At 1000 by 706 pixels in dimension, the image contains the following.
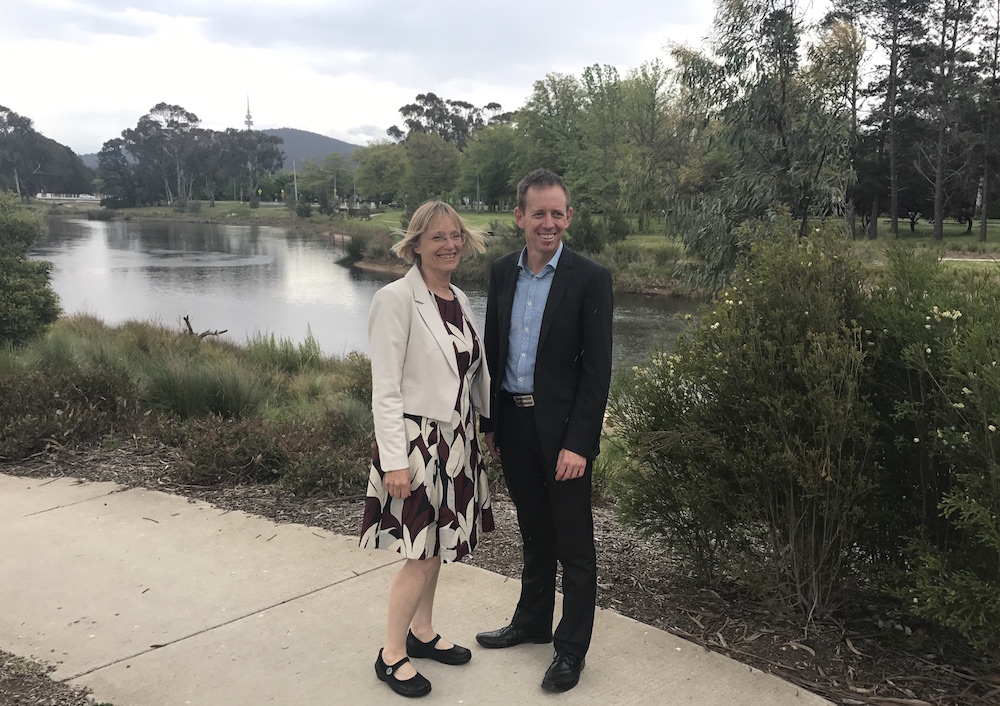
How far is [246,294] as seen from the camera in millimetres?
30703

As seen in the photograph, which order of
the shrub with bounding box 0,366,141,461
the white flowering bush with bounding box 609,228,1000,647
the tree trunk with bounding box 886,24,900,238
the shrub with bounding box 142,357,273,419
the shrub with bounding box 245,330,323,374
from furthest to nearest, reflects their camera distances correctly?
Answer: the tree trunk with bounding box 886,24,900,238
the shrub with bounding box 245,330,323,374
the shrub with bounding box 142,357,273,419
the shrub with bounding box 0,366,141,461
the white flowering bush with bounding box 609,228,1000,647

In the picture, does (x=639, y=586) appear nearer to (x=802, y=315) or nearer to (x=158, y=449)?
(x=802, y=315)

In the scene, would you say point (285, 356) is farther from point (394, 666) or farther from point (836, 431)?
point (836, 431)

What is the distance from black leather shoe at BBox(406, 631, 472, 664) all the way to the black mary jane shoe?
0.16 m

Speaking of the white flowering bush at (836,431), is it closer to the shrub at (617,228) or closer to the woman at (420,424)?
the woman at (420,424)

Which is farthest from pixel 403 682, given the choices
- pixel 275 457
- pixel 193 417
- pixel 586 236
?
pixel 586 236

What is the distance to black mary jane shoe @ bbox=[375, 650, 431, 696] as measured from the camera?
290 cm

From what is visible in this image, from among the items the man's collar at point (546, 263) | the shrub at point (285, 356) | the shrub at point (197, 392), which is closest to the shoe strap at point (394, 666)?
the man's collar at point (546, 263)

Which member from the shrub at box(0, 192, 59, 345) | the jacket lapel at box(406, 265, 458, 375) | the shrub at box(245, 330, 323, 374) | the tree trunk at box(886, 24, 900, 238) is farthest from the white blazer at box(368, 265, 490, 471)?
the tree trunk at box(886, 24, 900, 238)

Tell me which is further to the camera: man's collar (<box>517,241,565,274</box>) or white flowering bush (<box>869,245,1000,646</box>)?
man's collar (<box>517,241,565,274</box>)

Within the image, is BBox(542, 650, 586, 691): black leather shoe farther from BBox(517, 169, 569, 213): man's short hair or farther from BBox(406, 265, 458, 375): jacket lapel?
BBox(517, 169, 569, 213): man's short hair

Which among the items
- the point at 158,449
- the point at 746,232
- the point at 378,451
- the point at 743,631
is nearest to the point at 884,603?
the point at 743,631

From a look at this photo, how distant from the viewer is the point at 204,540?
4398 mm

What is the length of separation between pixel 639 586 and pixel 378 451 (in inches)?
67.4
